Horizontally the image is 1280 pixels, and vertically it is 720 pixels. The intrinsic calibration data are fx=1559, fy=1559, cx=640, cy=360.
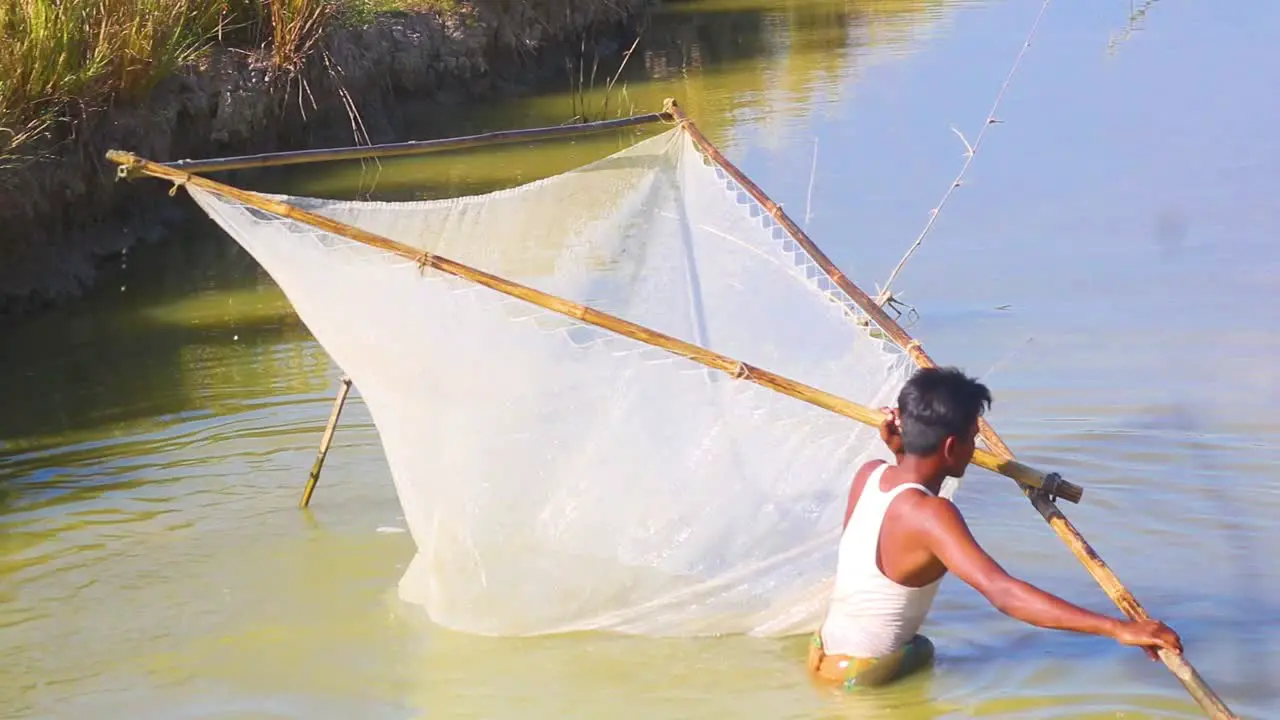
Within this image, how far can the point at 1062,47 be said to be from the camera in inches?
507

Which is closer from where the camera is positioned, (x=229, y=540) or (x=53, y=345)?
(x=229, y=540)

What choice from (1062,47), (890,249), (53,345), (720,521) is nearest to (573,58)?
(1062,47)

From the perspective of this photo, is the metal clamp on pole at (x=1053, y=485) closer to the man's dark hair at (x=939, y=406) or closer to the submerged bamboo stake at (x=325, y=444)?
the man's dark hair at (x=939, y=406)

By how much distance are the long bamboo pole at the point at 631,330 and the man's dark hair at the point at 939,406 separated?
0.14m

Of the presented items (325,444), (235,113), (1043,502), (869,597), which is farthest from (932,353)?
(235,113)

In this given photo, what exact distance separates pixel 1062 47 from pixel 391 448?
10.2 m

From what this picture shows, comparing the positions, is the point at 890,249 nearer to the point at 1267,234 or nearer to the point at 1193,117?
the point at 1267,234

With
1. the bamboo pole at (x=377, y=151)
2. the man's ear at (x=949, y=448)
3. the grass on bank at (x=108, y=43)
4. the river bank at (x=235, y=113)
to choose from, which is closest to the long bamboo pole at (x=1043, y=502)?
the man's ear at (x=949, y=448)

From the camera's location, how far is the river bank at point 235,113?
7.24 metres

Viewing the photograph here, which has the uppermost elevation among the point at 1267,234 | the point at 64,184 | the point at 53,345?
the point at 64,184

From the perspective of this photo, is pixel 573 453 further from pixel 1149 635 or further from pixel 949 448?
pixel 1149 635

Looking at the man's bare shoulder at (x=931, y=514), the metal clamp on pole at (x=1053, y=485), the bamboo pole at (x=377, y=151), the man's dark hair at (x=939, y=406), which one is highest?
the bamboo pole at (x=377, y=151)

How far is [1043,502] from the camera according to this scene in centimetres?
327

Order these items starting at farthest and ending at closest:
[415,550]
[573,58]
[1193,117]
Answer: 1. [573,58]
2. [1193,117]
3. [415,550]
